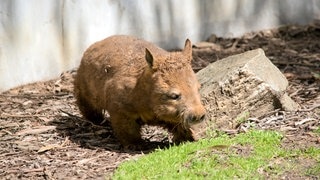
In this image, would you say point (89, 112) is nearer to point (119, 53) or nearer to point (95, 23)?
point (119, 53)

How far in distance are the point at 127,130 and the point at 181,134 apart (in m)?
0.53

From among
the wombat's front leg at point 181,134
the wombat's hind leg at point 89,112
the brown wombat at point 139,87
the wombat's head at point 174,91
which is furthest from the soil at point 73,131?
the wombat's head at point 174,91

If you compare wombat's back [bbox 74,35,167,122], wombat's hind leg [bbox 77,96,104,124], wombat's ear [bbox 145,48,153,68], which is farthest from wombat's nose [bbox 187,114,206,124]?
wombat's hind leg [bbox 77,96,104,124]

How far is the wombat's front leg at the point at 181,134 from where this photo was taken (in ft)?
Answer: 24.4

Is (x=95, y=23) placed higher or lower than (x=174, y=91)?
higher

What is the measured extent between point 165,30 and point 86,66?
3.40 meters

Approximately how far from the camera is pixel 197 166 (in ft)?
21.1

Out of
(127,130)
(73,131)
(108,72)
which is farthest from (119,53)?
(73,131)

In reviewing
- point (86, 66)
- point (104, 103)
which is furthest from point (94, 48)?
point (104, 103)

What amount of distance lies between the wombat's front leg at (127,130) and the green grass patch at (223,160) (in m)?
0.46

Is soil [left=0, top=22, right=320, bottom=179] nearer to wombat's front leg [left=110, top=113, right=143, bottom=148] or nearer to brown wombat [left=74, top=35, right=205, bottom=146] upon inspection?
wombat's front leg [left=110, top=113, right=143, bottom=148]

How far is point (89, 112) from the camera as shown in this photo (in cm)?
→ 841

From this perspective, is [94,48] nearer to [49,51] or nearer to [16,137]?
[16,137]

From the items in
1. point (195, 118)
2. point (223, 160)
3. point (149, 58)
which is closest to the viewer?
point (223, 160)
